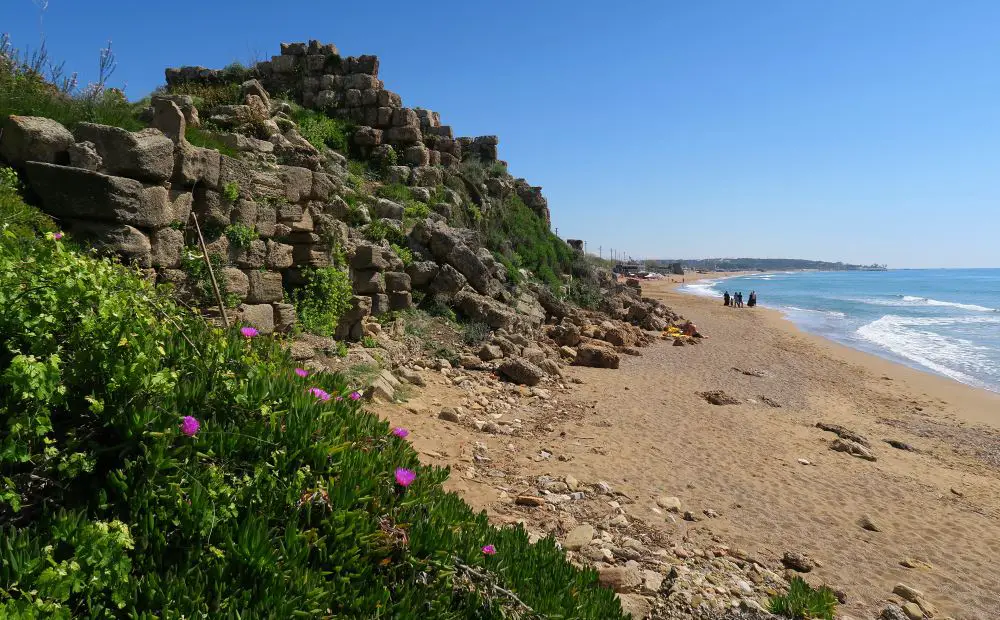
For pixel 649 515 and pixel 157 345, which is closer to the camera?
pixel 157 345

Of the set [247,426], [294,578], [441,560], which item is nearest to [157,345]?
[247,426]

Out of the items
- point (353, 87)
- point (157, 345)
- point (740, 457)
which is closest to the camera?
point (157, 345)

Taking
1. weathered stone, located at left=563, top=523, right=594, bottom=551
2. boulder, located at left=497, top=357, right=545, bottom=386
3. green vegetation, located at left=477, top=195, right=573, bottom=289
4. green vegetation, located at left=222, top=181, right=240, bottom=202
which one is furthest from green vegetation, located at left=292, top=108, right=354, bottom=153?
weathered stone, located at left=563, top=523, right=594, bottom=551

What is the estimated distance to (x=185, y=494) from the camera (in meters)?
2.52

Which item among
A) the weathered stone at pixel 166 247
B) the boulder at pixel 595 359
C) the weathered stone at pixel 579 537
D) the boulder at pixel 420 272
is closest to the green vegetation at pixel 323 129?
the boulder at pixel 420 272

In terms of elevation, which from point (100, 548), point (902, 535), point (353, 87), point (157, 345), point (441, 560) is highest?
point (353, 87)

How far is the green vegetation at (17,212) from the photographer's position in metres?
4.80

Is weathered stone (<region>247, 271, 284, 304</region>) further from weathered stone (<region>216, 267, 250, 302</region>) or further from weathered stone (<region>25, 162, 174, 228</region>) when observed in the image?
weathered stone (<region>25, 162, 174, 228</region>)

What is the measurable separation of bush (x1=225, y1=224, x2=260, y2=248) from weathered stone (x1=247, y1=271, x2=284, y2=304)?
0.42 m

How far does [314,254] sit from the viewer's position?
950 centimetres

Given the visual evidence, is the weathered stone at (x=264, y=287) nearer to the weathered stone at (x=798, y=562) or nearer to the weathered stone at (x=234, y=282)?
the weathered stone at (x=234, y=282)

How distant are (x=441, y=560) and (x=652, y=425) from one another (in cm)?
770

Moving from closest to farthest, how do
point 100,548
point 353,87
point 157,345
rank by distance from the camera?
1. point 100,548
2. point 157,345
3. point 353,87

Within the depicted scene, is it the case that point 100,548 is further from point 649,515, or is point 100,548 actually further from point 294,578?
point 649,515
